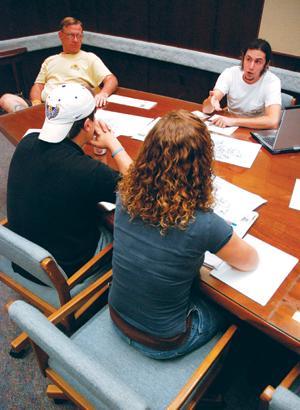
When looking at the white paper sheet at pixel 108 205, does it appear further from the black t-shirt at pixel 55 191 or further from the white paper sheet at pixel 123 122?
the white paper sheet at pixel 123 122

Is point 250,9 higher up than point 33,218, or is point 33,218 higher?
point 250,9

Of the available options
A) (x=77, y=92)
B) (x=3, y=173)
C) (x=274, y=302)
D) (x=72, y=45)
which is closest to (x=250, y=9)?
(x=72, y=45)

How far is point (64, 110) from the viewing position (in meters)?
1.39

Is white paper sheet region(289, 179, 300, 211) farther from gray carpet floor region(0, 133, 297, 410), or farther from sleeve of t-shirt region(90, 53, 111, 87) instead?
sleeve of t-shirt region(90, 53, 111, 87)

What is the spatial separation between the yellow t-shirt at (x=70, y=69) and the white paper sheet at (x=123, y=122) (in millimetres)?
747

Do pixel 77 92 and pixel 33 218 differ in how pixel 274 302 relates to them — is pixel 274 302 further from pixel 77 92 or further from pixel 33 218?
pixel 77 92

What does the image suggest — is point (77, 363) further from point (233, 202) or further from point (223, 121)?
point (223, 121)

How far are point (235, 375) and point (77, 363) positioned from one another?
1072mm

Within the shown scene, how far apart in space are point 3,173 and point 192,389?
259 cm

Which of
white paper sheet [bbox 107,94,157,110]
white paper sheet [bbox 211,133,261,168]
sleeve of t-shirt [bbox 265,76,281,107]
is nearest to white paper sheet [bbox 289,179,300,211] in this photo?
white paper sheet [bbox 211,133,261,168]

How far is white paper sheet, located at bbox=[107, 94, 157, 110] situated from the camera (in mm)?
2299

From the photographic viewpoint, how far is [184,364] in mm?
1193

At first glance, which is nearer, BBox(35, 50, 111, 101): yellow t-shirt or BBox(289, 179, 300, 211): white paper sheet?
BBox(289, 179, 300, 211): white paper sheet

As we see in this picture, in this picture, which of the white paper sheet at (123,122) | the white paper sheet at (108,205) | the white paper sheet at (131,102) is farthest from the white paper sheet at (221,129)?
the white paper sheet at (108,205)
